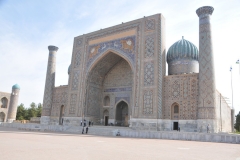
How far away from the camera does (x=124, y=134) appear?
32.3 ft

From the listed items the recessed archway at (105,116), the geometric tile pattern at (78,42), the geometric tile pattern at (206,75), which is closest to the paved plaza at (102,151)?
the geometric tile pattern at (206,75)

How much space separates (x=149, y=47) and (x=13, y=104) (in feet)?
57.9

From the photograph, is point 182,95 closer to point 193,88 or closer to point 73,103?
point 193,88

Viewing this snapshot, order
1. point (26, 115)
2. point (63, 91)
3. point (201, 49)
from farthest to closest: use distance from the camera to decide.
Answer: point (26, 115) < point (63, 91) < point (201, 49)

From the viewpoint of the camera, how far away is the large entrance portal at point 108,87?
1502cm

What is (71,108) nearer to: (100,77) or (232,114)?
(100,77)

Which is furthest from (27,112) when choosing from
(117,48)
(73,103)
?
(117,48)

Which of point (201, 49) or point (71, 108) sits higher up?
point (201, 49)

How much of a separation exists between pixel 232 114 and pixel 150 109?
723 centimetres

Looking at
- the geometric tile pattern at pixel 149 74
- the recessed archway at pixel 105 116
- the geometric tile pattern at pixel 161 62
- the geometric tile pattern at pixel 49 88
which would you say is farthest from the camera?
the geometric tile pattern at pixel 49 88

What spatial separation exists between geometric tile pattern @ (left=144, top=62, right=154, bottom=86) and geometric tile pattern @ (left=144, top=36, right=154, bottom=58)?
53 centimetres

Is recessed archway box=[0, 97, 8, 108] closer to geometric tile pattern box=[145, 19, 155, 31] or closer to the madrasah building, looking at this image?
the madrasah building

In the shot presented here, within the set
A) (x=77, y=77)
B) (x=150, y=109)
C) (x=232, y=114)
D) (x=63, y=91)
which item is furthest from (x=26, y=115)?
(x=232, y=114)

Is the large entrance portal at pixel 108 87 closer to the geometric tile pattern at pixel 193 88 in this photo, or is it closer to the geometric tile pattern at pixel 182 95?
the geometric tile pattern at pixel 182 95
